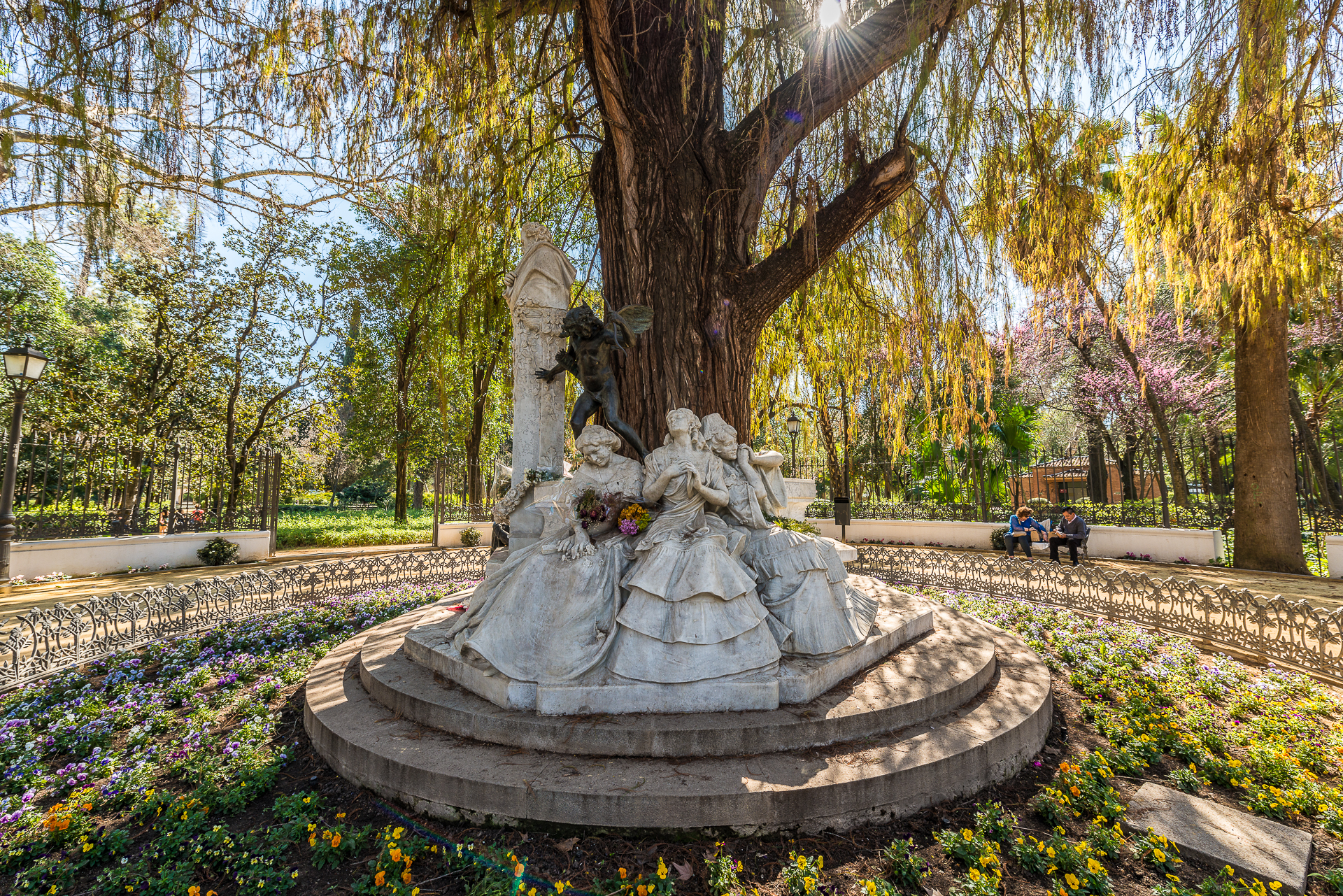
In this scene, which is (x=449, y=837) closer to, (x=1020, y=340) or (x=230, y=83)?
(x=230, y=83)

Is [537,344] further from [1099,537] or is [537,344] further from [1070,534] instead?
[1099,537]

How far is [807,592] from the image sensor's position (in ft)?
12.0

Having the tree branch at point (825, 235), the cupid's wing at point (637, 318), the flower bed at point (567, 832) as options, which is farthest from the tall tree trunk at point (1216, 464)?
the cupid's wing at point (637, 318)

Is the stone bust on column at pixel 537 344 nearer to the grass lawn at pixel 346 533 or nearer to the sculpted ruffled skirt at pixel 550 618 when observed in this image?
the sculpted ruffled skirt at pixel 550 618

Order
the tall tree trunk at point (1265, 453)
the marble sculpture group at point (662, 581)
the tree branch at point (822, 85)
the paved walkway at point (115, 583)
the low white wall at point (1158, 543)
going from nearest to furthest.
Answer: the marble sculpture group at point (662, 581) < the tree branch at point (822, 85) < the paved walkway at point (115, 583) < the tall tree trunk at point (1265, 453) < the low white wall at point (1158, 543)

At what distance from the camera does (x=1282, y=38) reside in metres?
3.26

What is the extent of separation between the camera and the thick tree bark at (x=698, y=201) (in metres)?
5.10

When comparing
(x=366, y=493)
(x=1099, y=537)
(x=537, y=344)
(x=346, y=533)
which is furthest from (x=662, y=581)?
(x=366, y=493)

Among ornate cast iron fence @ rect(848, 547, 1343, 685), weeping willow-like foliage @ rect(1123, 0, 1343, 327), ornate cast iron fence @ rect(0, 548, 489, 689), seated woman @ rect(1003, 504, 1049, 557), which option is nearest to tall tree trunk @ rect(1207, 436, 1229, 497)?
seated woman @ rect(1003, 504, 1049, 557)

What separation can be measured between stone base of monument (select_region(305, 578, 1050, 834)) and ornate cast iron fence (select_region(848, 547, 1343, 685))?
3.24m

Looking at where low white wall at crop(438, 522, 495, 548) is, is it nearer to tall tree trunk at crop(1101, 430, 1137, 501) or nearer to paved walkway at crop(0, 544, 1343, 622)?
paved walkway at crop(0, 544, 1343, 622)

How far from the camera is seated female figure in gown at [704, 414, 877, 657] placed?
355 centimetres

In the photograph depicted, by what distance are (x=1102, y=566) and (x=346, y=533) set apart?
1880 cm

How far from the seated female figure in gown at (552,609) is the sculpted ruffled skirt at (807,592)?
1004 millimetres
